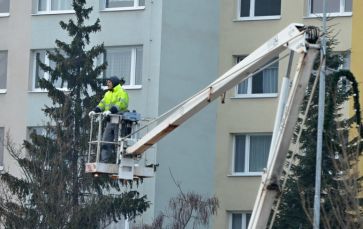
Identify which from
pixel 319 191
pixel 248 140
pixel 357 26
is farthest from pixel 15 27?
pixel 319 191

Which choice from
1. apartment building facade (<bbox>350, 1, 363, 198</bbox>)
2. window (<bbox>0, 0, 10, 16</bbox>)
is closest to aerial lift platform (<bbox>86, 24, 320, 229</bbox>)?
apartment building facade (<bbox>350, 1, 363, 198</bbox>)

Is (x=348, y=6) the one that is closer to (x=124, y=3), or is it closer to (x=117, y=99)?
(x=124, y=3)

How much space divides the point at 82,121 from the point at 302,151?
5.87 metres

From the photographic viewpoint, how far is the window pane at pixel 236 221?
146ft

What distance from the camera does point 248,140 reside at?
44.7 m

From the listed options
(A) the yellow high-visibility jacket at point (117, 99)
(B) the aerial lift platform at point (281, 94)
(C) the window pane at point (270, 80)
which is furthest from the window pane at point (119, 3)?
(B) the aerial lift platform at point (281, 94)

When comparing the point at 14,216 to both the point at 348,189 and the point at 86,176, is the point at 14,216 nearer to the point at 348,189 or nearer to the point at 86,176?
the point at 86,176

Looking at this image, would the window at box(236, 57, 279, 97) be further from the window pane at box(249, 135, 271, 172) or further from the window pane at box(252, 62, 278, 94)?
the window pane at box(249, 135, 271, 172)

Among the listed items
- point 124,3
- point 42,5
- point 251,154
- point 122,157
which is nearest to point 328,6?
point 251,154

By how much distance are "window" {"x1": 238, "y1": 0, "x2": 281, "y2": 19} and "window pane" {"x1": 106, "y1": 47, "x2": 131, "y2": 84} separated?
3.71 meters

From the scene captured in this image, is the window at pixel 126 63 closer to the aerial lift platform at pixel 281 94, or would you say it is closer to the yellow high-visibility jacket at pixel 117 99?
the yellow high-visibility jacket at pixel 117 99

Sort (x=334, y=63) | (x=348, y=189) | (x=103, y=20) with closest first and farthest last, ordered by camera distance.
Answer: (x=348, y=189)
(x=334, y=63)
(x=103, y=20)

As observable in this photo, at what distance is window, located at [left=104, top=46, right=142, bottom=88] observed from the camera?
4462cm

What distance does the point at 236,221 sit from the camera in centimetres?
4453
